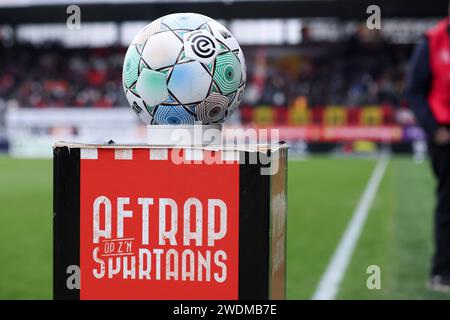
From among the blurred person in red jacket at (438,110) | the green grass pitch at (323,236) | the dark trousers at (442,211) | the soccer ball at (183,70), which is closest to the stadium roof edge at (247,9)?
the green grass pitch at (323,236)

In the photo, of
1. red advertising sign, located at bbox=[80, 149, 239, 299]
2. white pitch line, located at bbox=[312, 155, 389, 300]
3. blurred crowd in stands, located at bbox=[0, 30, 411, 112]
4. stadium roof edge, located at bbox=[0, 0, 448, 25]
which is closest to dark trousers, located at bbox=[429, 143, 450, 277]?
white pitch line, located at bbox=[312, 155, 389, 300]

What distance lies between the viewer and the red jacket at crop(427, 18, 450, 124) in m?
4.32

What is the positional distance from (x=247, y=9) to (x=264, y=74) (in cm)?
461

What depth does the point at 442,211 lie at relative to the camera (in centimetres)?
448

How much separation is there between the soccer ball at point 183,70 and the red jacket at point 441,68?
6.76ft

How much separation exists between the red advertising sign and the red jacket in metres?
2.43

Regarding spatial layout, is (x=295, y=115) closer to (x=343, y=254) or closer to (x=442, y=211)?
(x=343, y=254)

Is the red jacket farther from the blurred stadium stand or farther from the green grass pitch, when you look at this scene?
the blurred stadium stand

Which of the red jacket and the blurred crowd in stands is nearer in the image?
the red jacket

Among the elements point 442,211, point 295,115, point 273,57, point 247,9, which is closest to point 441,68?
point 442,211

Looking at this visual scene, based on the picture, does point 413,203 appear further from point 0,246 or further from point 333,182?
point 0,246

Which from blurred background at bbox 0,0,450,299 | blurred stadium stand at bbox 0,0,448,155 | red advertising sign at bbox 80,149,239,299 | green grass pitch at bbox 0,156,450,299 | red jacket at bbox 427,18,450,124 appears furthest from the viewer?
blurred stadium stand at bbox 0,0,448,155

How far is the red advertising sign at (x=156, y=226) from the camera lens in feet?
7.75

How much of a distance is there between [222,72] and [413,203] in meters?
7.53
